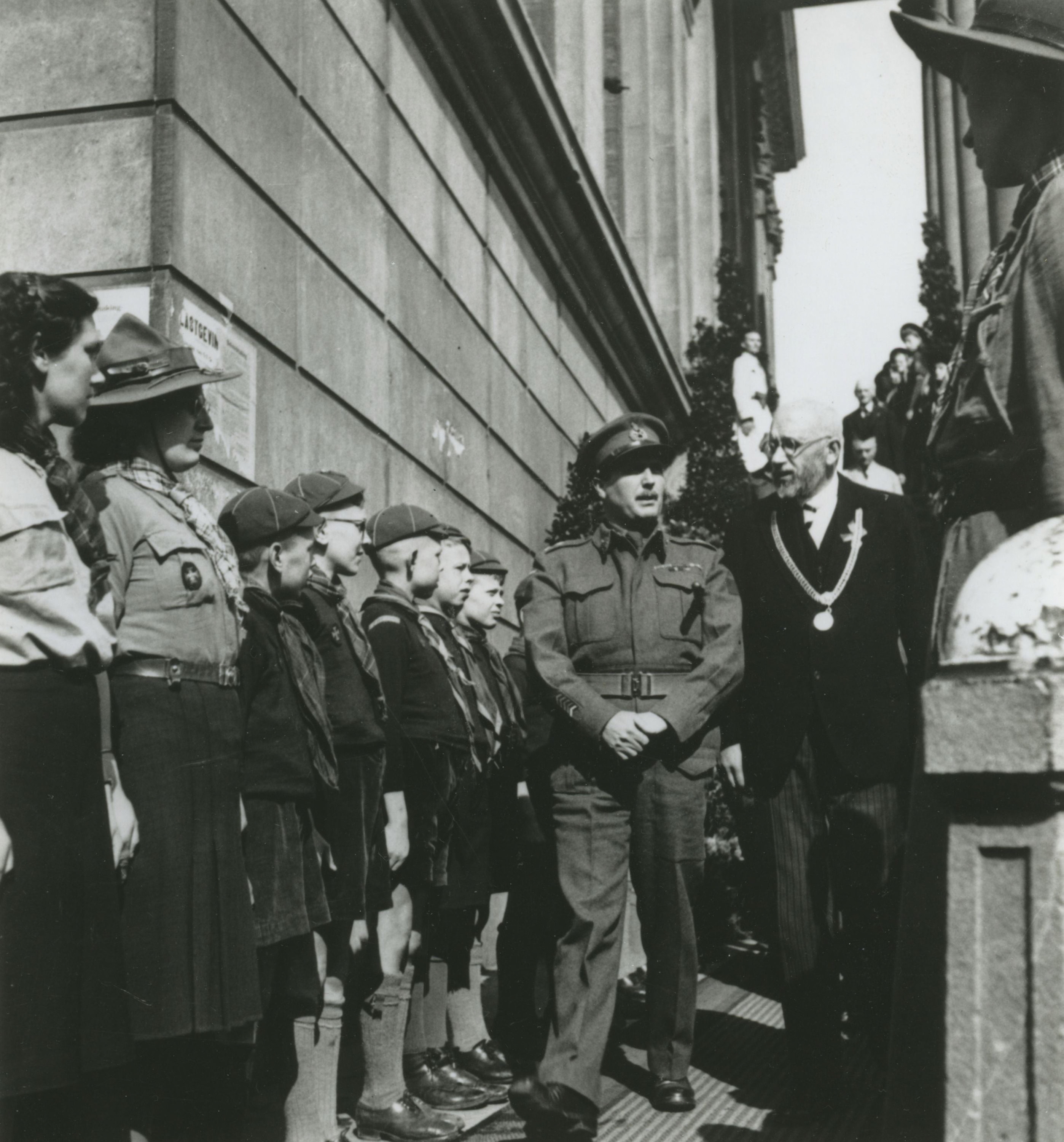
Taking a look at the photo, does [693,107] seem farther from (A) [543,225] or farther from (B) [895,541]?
(B) [895,541]

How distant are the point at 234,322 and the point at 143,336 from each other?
7.37 feet

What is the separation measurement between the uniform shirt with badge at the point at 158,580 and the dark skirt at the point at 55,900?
0.50m

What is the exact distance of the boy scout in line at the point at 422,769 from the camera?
5707mm

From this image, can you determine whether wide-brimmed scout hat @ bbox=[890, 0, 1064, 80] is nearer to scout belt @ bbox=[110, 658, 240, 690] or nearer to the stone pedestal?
the stone pedestal

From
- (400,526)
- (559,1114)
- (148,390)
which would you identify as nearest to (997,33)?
(148,390)

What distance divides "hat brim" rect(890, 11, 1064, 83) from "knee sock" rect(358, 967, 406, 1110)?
339cm

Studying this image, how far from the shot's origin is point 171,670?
3938 mm

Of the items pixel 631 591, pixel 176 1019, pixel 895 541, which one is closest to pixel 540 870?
pixel 631 591

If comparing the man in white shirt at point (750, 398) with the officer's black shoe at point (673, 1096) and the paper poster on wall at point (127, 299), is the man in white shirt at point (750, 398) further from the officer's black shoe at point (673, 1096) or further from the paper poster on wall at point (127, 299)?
the officer's black shoe at point (673, 1096)

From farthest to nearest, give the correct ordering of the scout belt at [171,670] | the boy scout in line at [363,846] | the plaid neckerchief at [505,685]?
the plaid neckerchief at [505,685] → the boy scout in line at [363,846] → the scout belt at [171,670]

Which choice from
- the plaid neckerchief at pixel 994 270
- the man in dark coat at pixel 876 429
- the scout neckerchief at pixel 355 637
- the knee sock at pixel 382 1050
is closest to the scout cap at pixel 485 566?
the scout neckerchief at pixel 355 637

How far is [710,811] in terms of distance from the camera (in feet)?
31.7

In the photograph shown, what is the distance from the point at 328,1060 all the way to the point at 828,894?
5.91ft

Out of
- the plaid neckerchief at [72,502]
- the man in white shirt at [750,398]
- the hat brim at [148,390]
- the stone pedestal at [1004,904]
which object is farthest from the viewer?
the man in white shirt at [750,398]
